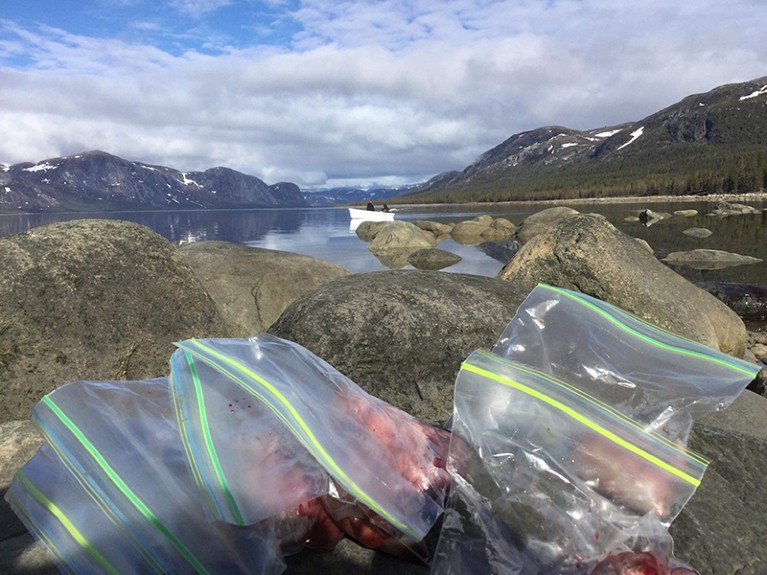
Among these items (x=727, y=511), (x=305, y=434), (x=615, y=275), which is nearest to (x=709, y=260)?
(x=615, y=275)

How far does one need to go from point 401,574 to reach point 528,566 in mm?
563

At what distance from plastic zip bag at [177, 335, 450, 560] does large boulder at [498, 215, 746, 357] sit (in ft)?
12.5

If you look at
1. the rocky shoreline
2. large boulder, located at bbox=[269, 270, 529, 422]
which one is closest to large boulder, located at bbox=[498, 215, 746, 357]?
the rocky shoreline

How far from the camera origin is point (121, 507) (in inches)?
67.2

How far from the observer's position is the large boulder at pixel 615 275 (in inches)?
217

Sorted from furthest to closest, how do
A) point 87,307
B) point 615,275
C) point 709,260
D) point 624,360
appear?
point 709,260 → point 615,275 → point 87,307 → point 624,360

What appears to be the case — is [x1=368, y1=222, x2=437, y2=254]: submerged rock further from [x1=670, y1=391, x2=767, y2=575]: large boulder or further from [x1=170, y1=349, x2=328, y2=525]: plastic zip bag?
[x1=170, y1=349, x2=328, y2=525]: plastic zip bag

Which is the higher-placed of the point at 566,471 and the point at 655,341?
the point at 655,341

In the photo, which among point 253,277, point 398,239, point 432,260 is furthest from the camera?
point 398,239

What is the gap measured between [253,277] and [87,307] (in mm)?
3500

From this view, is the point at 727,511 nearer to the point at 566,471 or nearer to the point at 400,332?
the point at 566,471

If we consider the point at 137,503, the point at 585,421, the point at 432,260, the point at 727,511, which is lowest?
the point at 432,260

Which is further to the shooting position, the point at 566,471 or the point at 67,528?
the point at 566,471

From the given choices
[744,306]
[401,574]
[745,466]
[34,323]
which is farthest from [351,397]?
[744,306]
